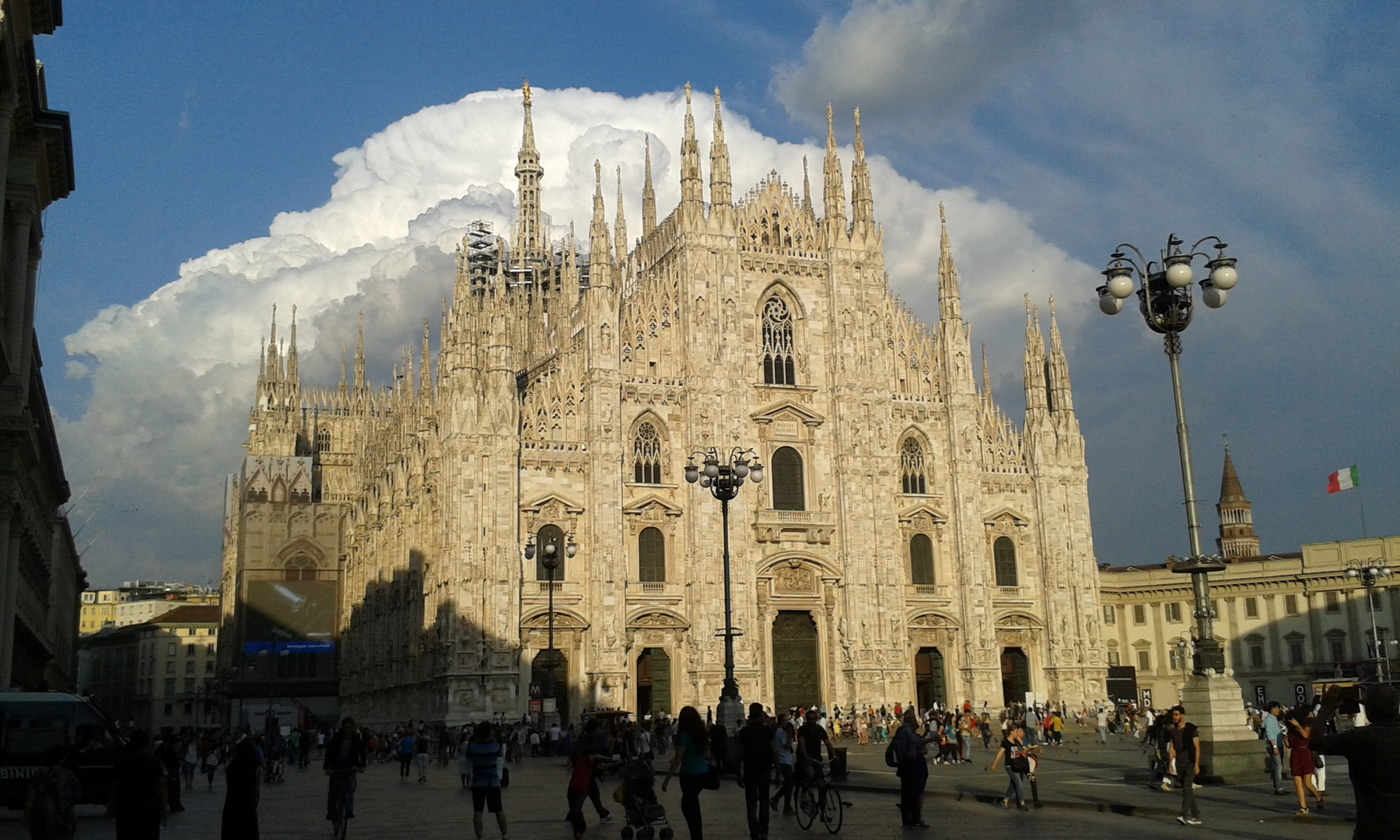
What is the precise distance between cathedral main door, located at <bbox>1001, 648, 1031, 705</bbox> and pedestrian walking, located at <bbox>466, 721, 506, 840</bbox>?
3942cm

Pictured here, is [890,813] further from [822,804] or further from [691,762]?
[691,762]

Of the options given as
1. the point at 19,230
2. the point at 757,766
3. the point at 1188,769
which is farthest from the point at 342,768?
the point at 19,230

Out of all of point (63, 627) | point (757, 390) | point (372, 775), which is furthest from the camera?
point (63, 627)

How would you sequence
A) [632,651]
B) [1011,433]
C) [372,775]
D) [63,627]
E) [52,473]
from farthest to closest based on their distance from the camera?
[63,627]
[1011,433]
[632,651]
[52,473]
[372,775]

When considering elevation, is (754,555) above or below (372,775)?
above

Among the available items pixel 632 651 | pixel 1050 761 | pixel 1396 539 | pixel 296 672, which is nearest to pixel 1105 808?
pixel 1050 761

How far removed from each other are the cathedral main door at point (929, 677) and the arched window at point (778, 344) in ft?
39.1

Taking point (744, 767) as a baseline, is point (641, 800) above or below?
below

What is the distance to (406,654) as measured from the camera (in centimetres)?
5522

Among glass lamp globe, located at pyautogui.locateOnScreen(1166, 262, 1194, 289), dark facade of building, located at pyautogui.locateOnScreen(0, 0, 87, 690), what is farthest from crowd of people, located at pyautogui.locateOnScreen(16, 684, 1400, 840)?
glass lamp globe, located at pyautogui.locateOnScreen(1166, 262, 1194, 289)

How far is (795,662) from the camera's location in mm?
50156

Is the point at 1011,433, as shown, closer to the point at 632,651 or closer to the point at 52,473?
the point at 632,651

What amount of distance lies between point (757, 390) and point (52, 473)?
81.0ft

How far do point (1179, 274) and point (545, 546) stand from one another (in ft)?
95.5
